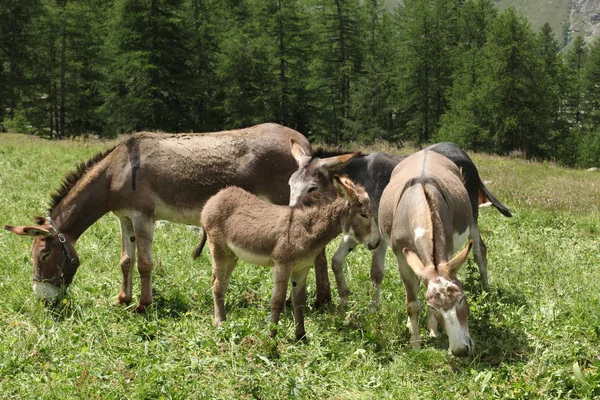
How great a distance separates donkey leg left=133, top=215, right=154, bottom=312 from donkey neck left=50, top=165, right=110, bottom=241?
575 mm

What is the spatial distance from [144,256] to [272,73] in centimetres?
3951

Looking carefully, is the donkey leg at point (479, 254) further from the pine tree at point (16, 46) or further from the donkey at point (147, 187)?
the pine tree at point (16, 46)

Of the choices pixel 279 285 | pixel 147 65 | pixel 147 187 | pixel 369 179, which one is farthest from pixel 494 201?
pixel 147 65

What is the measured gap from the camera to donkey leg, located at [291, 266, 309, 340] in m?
5.67

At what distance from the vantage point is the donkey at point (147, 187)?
6.46 metres

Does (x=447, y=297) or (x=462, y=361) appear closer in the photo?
(x=447, y=297)

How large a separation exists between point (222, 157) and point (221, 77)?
1466 inches

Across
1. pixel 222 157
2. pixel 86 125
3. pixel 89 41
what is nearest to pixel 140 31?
pixel 89 41

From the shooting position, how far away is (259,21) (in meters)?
48.7

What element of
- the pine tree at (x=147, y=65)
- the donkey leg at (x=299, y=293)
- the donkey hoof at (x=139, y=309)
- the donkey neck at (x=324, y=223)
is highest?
the pine tree at (x=147, y=65)

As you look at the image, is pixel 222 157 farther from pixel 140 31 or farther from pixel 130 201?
pixel 140 31

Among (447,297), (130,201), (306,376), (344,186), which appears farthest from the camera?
(130,201)

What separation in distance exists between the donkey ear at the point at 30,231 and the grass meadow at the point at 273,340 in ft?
2.40

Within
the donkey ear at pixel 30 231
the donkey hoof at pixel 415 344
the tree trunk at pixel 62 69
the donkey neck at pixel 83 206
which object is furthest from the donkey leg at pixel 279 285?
the tree trunk at pixel 62 69
